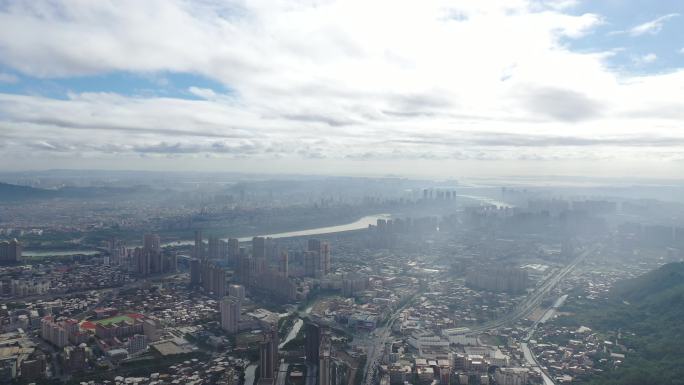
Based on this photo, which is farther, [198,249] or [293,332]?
[198,249]

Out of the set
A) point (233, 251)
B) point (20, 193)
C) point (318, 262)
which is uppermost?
point (20, 193)

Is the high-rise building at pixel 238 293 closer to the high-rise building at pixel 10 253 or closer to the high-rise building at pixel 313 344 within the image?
the high-rise building at pixel 313 344

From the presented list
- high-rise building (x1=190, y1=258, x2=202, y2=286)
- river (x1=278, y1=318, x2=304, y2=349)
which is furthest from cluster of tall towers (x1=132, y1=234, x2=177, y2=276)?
river (x1=278, y1=318, x2=304, y2=349)

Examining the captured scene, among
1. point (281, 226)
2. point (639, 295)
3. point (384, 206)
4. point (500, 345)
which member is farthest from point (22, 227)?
point (639, 295)

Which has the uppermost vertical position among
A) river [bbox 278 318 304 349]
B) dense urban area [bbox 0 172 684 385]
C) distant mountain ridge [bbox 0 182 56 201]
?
distant mountain ridge [bbox 0 182 56 201]

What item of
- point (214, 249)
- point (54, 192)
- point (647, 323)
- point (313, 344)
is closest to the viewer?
point (313, 344)

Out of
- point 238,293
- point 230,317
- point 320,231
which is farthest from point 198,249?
point 320,231

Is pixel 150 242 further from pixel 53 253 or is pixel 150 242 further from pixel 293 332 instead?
pixel 293 332

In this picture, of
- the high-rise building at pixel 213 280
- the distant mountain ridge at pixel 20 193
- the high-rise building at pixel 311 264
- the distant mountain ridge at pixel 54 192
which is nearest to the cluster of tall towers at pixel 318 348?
the high-rise building at pixel 213 280

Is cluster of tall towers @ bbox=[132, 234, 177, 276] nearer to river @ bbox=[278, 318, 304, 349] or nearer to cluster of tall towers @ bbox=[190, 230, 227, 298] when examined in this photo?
cluster of tall towers @ bbox=[190, 230, 227, 298]
